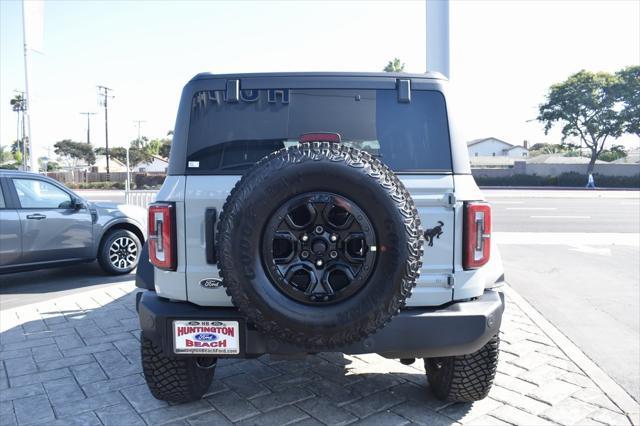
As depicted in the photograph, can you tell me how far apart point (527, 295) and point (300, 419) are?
14.4ft

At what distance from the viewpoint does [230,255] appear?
232 centimetres

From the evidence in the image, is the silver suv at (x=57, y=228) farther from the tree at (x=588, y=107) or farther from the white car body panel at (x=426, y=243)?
the tree at (x=588, y=107)

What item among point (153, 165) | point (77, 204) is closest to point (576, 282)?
point (77, 204)

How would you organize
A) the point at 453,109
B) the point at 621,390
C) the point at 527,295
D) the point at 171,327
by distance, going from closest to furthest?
the point at 171,327
the point at 453,109
the point at 621,390
the point at 527,295

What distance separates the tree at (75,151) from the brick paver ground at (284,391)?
303 ft

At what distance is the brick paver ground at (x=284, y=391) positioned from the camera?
305 centimetres

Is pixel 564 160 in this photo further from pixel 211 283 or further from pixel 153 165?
pixel 211 283

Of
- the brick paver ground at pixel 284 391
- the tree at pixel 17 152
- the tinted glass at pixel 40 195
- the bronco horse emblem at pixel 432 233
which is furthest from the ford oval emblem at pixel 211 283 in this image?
the tree at pixel 17 152

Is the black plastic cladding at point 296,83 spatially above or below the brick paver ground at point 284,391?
above

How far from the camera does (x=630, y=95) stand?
40250 mm

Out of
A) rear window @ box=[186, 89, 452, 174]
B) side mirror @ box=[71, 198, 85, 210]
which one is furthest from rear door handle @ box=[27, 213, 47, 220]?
rear window @ box=[186, 89, 452, 174]

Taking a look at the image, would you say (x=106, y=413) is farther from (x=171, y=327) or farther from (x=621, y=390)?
(x=621, y=390)

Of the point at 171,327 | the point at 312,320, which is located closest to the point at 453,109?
the point at 312,320

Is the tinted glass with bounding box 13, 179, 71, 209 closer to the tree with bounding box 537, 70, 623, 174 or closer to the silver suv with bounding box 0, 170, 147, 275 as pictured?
the silver suv with bounding box 0, 170, 147, 275
